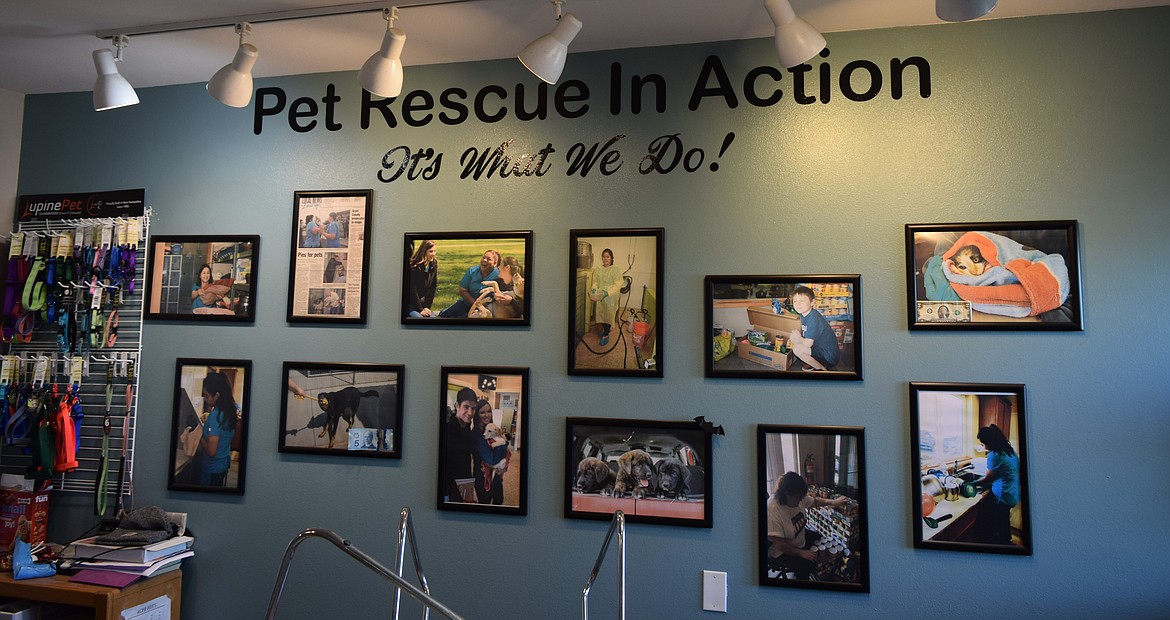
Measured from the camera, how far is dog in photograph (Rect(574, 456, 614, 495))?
233 cm

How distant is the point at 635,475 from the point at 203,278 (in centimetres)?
179

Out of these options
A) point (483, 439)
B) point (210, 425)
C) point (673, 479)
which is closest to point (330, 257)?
point (210, 425)

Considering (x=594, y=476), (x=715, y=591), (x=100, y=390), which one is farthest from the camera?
(x=100, y=390)

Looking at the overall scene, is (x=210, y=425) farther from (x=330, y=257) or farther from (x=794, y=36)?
A: (x=794, y=36)

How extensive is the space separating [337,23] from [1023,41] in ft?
7.18

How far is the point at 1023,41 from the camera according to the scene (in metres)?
2.19

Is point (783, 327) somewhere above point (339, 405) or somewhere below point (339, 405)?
above

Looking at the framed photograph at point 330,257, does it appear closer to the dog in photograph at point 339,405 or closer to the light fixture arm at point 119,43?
the dog in photograph at point 339,405

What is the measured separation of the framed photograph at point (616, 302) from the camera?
2340mm

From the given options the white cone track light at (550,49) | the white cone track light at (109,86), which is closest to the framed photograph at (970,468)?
the white cone track light at (550,49)

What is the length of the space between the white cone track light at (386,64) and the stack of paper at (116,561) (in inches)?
69.0

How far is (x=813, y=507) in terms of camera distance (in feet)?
7.25

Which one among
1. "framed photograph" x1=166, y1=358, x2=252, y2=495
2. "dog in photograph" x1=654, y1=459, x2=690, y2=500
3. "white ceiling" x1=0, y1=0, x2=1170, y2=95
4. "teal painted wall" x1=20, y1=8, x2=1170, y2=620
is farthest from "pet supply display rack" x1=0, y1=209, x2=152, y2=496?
"dog in photograph" x1=654, y1=459, x2=690, y2=500

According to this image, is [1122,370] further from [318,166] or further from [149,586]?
[149,586]
